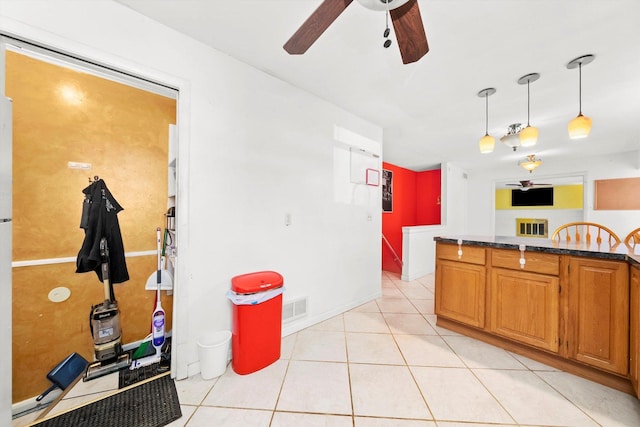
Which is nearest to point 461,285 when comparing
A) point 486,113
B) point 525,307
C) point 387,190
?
point 525,307

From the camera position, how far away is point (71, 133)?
1962 mm

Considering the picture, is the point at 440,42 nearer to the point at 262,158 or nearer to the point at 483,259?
the point at 262,158

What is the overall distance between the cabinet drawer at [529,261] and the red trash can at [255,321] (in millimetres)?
1931

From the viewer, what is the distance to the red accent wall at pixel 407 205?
5.17 meters

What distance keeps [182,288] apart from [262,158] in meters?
1.22

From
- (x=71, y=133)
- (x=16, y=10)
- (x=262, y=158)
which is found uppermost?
(x=16, y=10)

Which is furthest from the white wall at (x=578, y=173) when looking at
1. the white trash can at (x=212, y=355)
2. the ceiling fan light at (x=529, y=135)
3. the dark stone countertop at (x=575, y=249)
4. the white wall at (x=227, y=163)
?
the white trash can at (x=212, y=355)

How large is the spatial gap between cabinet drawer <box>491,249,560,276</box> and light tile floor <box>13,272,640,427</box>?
0.75 metres

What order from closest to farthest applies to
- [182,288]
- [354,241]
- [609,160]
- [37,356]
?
[182,288]
[37,356]
[354,241]
[609,160]

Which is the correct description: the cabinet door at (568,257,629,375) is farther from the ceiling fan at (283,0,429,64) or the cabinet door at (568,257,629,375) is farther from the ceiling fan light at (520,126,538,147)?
the ceiling fan at (283,0,429,64)

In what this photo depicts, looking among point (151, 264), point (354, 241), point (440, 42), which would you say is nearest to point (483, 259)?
point (354, 241)

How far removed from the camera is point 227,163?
190 cm

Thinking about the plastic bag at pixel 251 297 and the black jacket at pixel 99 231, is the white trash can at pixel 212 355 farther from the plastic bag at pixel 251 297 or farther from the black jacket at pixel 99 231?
the black jacket at pixel 99 231

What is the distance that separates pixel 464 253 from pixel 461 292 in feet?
1.29
